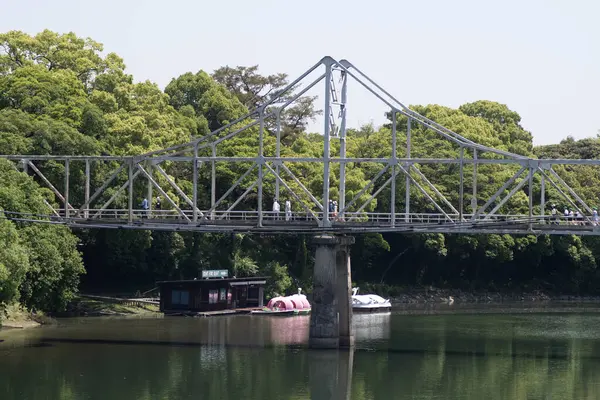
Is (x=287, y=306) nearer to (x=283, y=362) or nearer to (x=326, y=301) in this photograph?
(x=326, y=301)

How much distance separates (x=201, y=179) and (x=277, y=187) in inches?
1264

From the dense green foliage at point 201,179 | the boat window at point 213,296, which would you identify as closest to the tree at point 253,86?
the dense green foliage at point 201,179

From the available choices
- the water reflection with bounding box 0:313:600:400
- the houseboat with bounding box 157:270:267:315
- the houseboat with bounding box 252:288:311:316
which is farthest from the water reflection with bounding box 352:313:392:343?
the houseboat with bounding box 157:270:267:315

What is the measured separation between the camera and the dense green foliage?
87938 millimetres

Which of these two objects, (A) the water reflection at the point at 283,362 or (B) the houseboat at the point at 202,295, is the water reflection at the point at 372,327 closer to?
(A) the water reflection at the point at 283,362

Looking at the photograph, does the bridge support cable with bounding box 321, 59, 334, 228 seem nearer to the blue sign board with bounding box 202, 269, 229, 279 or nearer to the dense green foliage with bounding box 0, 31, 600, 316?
the dense green foliage with bounding box 0, 31, 600, 316

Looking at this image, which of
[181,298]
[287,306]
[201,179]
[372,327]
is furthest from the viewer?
[201,179]

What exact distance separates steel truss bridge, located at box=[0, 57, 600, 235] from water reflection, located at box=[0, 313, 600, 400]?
318 inches

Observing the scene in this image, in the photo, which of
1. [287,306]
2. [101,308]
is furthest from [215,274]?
[101,308]

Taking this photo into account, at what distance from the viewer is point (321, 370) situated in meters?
70.0

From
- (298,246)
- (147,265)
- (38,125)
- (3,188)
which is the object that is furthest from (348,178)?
(3,188)

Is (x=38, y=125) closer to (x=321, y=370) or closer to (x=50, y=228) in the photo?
(x=50, y=228)

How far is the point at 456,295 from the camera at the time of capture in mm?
130375

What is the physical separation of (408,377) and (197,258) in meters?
46.6
